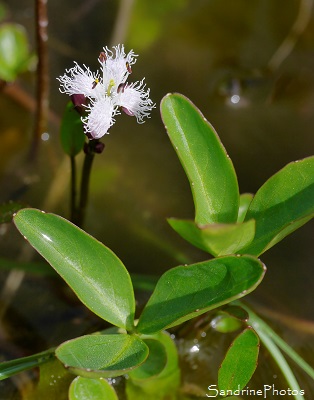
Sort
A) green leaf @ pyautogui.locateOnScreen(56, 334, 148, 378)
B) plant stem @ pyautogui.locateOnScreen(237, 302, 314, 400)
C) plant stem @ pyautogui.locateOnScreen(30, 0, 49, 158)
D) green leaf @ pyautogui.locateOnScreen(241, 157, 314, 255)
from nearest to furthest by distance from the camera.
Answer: green leaf @ pyautogui.locateOnScreen(56, 334, 148, 378) < green leaf @ pyautogui.locateOnScreen(241, 157, 314, 255) < plant stem @ pyautogui.locateOnScreen(237, 302, 314, 400) < plant stem @ pyautogui.locateOnScreen(30, 0, 49, 158)

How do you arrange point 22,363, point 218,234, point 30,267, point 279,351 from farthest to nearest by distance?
1. point 30,267
2. point 279,351
3. point 22,363
4. point 218,234

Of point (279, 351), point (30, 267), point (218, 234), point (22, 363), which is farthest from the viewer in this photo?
point (30, 267)

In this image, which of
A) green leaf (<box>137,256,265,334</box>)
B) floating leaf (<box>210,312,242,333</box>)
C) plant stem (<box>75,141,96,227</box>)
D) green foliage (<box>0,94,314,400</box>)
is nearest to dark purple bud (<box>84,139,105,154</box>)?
plant stem (<box>75,141,96,227</box>)

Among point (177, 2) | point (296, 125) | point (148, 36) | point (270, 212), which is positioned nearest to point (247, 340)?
point (270, 212)

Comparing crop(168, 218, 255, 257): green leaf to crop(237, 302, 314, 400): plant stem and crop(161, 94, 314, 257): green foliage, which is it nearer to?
crop(161, 94, 314, 257): green foliage

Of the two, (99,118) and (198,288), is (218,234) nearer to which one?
(198,288)

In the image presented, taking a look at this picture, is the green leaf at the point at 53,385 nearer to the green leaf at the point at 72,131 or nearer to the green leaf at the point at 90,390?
the green leaf at the point at 90,390

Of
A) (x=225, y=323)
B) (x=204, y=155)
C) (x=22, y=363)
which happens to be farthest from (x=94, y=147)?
(x=225, y=323)
